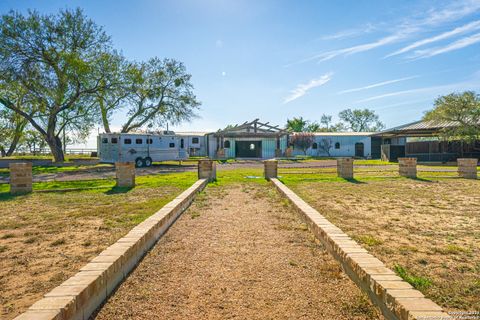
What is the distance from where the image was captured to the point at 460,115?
76.3ft

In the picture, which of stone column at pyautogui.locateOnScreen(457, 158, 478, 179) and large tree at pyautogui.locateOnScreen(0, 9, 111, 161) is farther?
large tree at pyautogui.locateOnScreen(0, 9, 111, 161)

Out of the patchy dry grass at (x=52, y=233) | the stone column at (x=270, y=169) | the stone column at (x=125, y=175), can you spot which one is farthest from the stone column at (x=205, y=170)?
the patchy dry grass at (x=52, y=233)

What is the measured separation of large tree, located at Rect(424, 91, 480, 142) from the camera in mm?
22547

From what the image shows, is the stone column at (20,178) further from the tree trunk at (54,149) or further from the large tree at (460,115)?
the large tree at (460,115)

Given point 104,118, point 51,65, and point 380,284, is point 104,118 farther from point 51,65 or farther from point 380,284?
point 380,284

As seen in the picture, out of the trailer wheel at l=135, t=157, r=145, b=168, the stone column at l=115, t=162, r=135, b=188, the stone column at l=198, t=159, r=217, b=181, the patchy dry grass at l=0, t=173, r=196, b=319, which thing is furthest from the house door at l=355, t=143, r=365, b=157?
the patchy dry grass at l=0, t=173, r=196, b=319

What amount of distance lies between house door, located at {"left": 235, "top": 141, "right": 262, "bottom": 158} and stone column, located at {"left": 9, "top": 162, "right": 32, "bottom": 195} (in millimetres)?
30972

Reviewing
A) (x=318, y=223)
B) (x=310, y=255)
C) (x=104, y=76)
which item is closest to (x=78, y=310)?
(x=310, y=255)

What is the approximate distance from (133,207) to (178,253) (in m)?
3.15

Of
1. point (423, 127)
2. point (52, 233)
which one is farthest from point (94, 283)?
point (423, 127)

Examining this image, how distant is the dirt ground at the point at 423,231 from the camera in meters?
3.05

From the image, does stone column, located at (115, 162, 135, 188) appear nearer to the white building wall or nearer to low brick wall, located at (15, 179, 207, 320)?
low brick wall, located at (15, 179, 207, 320)

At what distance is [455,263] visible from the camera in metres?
3.60

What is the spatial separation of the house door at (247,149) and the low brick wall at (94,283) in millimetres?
36097
